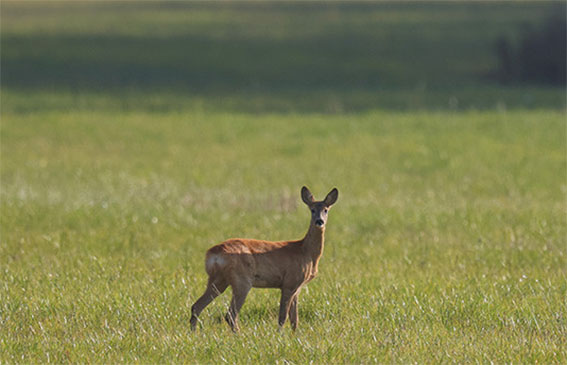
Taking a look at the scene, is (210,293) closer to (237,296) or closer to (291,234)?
(237,296)

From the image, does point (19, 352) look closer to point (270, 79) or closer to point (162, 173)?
point (162, 173)

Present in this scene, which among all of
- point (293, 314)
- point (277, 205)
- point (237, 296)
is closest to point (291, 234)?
point (277, 205)

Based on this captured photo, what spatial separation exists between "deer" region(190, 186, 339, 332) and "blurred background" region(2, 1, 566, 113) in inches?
981

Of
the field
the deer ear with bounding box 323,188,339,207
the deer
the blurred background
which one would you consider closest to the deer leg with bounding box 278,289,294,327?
the deer

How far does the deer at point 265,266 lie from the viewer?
7.09 metres

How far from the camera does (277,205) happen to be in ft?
51.4

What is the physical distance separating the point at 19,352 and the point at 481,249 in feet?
21.5

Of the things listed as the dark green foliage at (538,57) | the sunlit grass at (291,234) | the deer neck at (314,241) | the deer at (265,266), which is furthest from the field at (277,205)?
the dark green foliage at (538,57)

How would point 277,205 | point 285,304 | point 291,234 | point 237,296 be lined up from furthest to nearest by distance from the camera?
point 277,205, point 291,234, point 285,304, point 237,296

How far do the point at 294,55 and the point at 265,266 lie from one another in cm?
4696

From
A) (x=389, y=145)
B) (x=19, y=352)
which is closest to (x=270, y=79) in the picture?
(x=389, y=145)

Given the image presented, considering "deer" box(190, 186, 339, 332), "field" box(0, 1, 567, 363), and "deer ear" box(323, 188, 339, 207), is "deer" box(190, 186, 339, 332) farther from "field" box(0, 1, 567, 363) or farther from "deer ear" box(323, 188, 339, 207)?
"field" box(0, 1, 567, 363)

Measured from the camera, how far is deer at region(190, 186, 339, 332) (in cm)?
709

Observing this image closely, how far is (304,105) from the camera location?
33750mm
